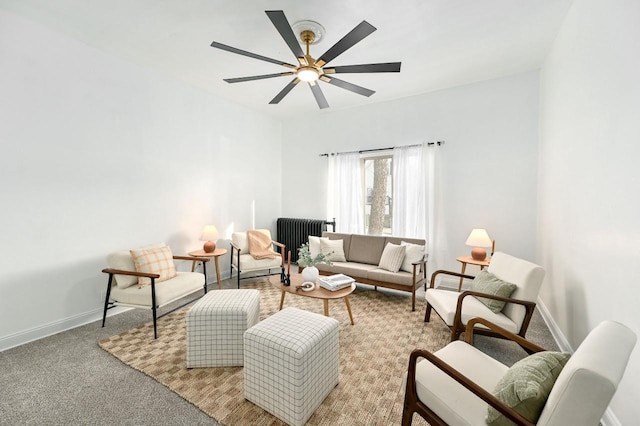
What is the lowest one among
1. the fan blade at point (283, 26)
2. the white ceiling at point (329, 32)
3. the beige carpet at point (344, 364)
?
the beige carpet at point (344, 364)

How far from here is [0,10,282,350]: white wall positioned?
2.59 m

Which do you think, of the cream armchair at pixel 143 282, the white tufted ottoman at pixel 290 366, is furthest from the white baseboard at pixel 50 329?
the white tufted ottoman at pixel 290 366

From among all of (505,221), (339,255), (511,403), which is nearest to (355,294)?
(339,255)

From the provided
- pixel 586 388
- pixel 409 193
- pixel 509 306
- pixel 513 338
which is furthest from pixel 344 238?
pixel 586 388

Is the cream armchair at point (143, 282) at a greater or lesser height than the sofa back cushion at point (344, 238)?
lesser

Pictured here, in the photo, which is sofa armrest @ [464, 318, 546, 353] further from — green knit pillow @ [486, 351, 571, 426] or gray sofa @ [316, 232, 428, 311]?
gray sofa @ [316, 232, 428, 311]

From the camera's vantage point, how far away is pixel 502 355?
245 cm

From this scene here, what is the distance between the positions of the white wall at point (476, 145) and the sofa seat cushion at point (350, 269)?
1.20 metres

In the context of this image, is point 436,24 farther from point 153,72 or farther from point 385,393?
point 153,72

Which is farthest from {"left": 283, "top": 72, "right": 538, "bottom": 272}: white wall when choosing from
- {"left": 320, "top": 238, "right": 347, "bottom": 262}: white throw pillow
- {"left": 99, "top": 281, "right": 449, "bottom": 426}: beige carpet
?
{"left": 99, "top": 281, "right": 449, "bottom": 426}: beige carpet

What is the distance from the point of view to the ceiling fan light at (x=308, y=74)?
97.4 inches

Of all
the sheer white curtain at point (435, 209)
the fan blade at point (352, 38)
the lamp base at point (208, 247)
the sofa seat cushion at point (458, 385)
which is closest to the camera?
the sofa seat cushion at point (458, 385)

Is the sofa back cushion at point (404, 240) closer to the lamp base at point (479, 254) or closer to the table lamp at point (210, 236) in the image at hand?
the lamp base at point (479, 254)

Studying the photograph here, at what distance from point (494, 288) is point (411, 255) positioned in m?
1.29
